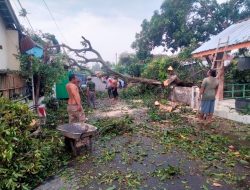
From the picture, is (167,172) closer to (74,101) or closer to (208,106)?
(74,101)

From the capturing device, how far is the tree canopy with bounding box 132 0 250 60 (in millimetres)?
26000

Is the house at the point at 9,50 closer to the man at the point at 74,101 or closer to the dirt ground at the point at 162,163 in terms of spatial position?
the man at the point at 74,101

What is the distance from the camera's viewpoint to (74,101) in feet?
26.5

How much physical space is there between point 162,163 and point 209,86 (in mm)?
4363

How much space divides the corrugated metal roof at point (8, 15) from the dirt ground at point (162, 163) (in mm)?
6089

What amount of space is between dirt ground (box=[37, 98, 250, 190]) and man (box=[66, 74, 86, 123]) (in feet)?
3.46

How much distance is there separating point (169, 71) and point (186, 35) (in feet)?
35.9

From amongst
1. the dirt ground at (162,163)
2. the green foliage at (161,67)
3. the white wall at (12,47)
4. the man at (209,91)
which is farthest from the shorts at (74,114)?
the green foliage at (161,67)

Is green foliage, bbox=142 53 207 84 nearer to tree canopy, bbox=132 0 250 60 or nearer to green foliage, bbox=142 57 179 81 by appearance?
green foliage, bbox=142 57 179 81

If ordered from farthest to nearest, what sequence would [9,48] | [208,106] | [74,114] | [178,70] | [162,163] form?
1. [178,70]
2. [9,48]
3. [208,106]
4. [74,114]
5. [162,163]

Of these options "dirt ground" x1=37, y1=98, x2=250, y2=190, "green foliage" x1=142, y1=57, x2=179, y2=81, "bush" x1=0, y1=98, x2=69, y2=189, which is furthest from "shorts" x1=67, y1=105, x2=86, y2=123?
"green foliage" x1=142, y1=57, x2=179, y2=81

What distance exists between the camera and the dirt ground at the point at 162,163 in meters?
4.82

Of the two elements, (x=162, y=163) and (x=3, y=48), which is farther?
(x=3, y=48)

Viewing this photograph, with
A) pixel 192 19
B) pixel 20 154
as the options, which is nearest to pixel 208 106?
pixel 20 154
